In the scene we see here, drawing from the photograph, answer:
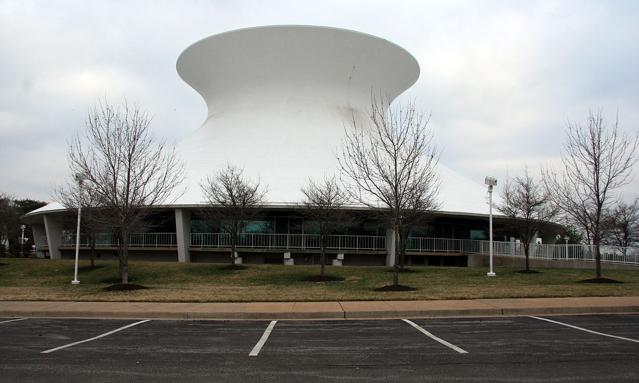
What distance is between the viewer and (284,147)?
32531 millimetres

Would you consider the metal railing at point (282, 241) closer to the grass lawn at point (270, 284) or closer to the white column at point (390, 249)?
the white column at point (390, 249)

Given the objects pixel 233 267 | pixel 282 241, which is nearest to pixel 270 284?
pixel 233 267

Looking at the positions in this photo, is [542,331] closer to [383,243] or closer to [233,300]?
[233,300]

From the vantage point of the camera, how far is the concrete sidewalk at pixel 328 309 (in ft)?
39.6

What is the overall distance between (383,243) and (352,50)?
464 inches

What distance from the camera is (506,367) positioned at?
22.5 feet

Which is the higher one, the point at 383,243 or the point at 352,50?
the point at 352,50

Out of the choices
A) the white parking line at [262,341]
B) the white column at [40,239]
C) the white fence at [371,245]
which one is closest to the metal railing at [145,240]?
the white fence at [371,245]

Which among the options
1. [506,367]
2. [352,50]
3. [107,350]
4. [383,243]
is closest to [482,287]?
[506,367]

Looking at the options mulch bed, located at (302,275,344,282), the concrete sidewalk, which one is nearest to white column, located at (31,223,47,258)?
mulch bed, located at (302,275,344,282)

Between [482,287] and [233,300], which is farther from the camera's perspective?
[482,287]

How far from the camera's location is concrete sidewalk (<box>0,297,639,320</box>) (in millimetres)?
12070

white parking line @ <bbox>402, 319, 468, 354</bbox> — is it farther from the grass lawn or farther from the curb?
the grass lawn

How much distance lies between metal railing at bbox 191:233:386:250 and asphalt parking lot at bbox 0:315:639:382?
60.4ft
